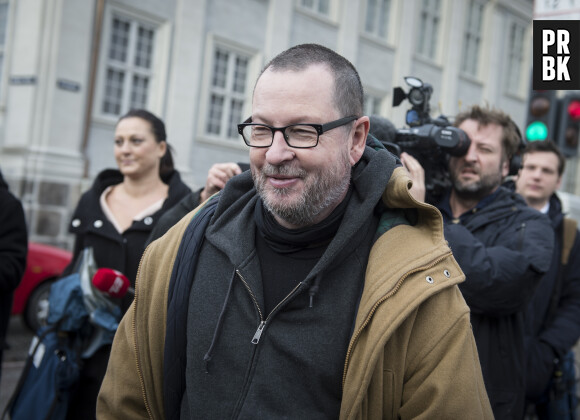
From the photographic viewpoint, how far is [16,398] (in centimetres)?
315

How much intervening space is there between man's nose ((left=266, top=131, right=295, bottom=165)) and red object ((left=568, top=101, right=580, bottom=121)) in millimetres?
4633

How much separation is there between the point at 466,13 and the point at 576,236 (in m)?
19.5

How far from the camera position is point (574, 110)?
18.8 ft

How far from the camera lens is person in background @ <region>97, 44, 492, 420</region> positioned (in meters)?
1.82

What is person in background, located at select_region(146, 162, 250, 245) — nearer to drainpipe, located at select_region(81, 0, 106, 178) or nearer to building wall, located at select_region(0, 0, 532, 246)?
building wall, located at select_region(0, 0, 532, 246)

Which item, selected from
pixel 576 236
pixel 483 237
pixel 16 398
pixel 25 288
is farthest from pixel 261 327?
pixel 25 288

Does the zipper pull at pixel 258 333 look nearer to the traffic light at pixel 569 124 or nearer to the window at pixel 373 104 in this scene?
the traffic light at pixel 569 124

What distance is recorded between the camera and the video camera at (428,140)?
9.52 ft

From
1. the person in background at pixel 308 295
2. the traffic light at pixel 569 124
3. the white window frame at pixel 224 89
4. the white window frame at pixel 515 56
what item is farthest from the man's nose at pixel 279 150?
the white window frame at pixel 515 56

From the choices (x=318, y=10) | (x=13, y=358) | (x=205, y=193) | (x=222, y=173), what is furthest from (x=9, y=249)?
(x=318, y=10)

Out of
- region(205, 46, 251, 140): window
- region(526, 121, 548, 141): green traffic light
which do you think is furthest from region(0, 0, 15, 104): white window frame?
region(526, 121, 548, 141): green traffic light

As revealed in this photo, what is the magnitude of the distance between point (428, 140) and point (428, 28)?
19.1 meters

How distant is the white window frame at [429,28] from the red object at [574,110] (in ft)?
50.0

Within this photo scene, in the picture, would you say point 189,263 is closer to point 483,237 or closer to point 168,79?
point 483,237
